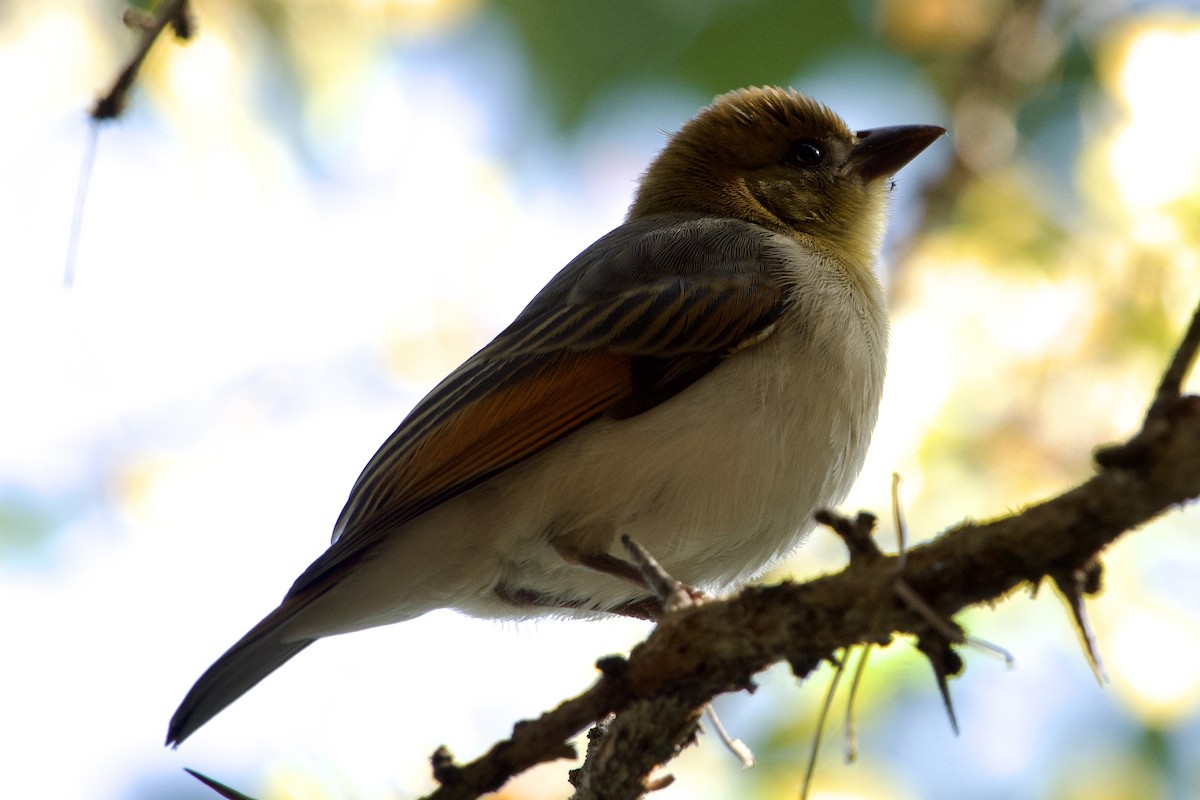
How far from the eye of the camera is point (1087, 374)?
5457 mm

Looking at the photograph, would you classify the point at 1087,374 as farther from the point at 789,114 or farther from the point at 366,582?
the point at 366,582

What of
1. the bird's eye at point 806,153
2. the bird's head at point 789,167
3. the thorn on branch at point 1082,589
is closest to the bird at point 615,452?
the bird's head at point 789,167

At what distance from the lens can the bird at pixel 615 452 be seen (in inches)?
150

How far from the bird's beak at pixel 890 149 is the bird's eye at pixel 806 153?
14cm

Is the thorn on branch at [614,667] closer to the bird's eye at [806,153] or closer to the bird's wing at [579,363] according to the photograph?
the bird's wing at [579,363]

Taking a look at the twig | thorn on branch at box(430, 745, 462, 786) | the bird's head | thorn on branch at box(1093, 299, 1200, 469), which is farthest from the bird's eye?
thorn on branch at box(430, 745, 462, 786)

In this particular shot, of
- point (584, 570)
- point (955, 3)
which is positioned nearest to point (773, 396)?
point (584, 570)

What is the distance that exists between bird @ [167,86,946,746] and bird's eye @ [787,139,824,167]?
2.72 ft

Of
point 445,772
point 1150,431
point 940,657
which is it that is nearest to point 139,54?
point 445,772

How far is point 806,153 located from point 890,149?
1.23ft

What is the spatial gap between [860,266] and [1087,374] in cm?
135

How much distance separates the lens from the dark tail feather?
3779mm

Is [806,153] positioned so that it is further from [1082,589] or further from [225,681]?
[1082,589]

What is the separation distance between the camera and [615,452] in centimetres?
383
